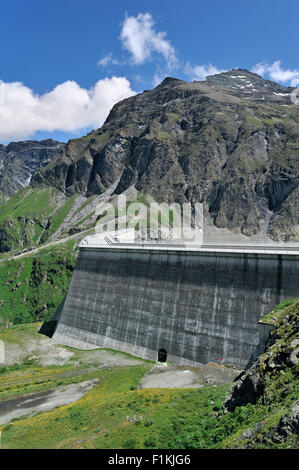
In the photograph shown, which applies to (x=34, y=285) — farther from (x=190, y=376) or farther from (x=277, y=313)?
(x=277, y=313)

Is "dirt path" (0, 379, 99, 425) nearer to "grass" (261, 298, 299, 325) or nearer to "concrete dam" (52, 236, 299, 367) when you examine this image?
"concrete dam" (52, 236, 299, 367)

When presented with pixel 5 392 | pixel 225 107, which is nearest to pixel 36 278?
pixel 5 392

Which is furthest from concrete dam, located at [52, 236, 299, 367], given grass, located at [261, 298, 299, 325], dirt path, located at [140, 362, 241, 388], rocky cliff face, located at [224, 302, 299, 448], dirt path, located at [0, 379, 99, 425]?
dirt path, located at [0, 379, 99, 425]

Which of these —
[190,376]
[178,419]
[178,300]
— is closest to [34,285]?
[178,300]

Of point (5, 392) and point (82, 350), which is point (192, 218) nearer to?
point (82, 350)

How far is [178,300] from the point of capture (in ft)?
110

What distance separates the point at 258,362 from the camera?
1597 centimetres

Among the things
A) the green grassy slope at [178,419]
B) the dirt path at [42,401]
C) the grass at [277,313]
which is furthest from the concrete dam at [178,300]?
the dirt path at [42,401]

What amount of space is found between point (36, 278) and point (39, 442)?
285 feet

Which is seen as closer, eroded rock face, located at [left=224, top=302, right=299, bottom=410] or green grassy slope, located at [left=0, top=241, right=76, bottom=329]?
eroded rock face, located at [left=224, top=302, right=299, bottom=410]

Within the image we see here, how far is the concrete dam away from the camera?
91.4 ft

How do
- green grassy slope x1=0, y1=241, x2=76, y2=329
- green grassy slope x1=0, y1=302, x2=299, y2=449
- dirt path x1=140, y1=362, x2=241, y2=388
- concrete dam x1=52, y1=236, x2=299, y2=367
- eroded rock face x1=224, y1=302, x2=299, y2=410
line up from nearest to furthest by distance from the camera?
1. green grassy slope x1=0, y1=302, x2=299, y2=449
2. eroded rock face x1=224, y1=302, x2=299, y2=410
3. dirt path x1=140, y1=362, x2=241, y2=388
4. concrete dam x1=52, y1=236, x2=299, y2=367
5. green grassy slope x1=0, y1=241, x2=76, y2=329

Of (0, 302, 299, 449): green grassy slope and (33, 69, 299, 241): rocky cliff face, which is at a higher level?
(33, 69, 299, 241): rocky cliff face

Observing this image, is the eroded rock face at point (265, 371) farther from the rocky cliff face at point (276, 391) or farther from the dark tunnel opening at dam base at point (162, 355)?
the dark tunnel opening at dam base at point (162, 355)
